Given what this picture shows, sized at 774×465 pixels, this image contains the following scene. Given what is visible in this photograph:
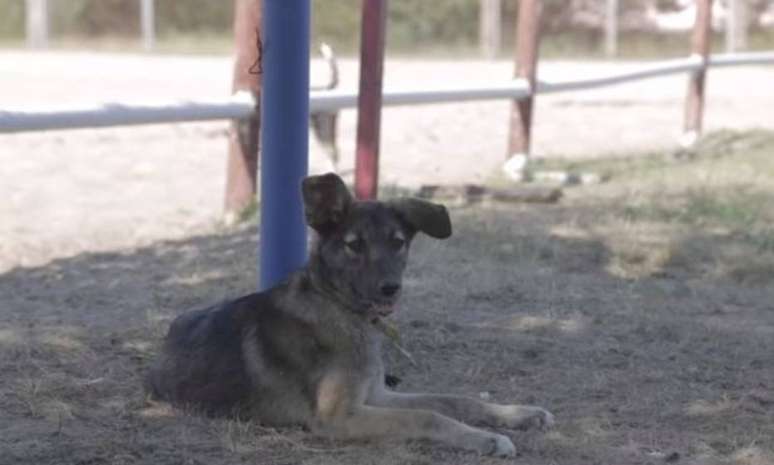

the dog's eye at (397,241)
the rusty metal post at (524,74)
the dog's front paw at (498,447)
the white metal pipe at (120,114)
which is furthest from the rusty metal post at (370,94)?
the rusty metal post at (524,74)

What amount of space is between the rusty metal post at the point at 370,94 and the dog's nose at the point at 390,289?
7.64 ft

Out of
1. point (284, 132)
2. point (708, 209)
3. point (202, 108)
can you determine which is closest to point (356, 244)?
point (284, 132)

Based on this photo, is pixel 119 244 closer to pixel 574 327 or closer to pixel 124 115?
pixel 124 115

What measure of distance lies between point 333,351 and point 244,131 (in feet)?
15.7

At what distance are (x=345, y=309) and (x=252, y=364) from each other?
346 millimetres

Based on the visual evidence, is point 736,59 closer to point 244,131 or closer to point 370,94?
point 244,131

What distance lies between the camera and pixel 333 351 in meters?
5.36

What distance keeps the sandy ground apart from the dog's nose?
15.0 ft

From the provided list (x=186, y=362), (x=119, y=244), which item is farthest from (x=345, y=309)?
(x=119, y=244)

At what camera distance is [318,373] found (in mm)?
5332

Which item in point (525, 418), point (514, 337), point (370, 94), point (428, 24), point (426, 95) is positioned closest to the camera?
point (525, 418)

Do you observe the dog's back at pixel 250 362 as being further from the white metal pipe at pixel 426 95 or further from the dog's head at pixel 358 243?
the white metal pipe at pixel 426 95

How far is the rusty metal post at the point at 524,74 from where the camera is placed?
42.5 feet

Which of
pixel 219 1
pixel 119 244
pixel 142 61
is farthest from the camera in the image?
pixel 219 1
